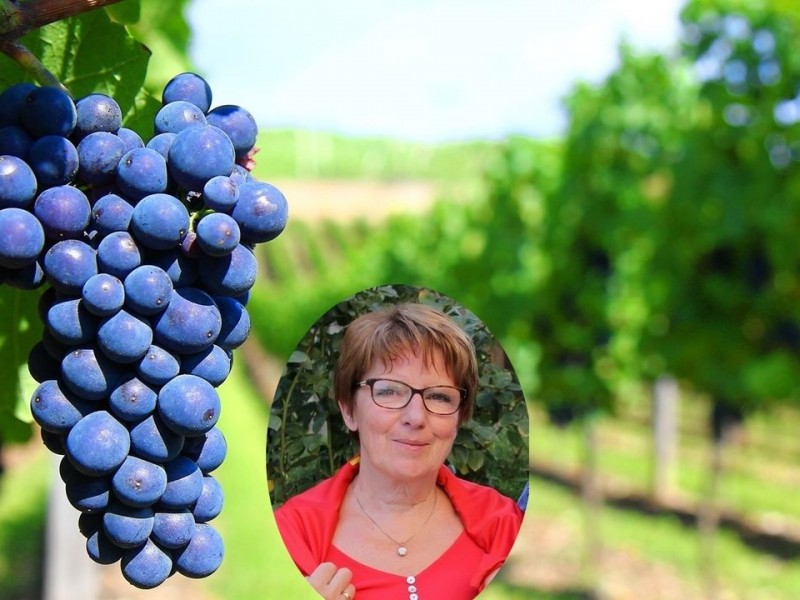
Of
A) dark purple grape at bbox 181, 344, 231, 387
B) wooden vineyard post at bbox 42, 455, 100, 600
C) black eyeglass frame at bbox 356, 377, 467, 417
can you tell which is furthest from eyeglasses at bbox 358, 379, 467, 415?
wooden vineyard post at bbox 42, 455, 100, 600

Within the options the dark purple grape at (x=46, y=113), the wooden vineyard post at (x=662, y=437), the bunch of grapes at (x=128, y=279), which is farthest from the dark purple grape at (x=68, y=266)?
the wooden vineyard post at (x=662, y=437)

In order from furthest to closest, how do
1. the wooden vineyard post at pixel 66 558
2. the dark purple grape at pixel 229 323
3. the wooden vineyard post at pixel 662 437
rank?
1. the wooden vineyard post at pixel 662 437
2. the wooden vineyard post at pixel 66 558
3. the dark purple grape at pixel 229 323

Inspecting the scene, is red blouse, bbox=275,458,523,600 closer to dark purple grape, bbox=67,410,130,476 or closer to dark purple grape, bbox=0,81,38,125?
dark purple grape, bbox=67,410,130,476

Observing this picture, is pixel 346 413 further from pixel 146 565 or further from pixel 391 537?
pixel 146 565

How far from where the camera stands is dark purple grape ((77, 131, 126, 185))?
2.85ft

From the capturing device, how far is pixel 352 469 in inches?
35.0

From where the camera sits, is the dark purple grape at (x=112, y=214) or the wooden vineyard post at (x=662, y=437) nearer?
the dark purple grape at (x=112, y=214)

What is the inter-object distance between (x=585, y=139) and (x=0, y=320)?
742cm

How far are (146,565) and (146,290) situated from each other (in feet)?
0.83

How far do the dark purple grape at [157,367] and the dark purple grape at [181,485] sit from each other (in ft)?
0.30

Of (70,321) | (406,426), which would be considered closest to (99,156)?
(70,321)

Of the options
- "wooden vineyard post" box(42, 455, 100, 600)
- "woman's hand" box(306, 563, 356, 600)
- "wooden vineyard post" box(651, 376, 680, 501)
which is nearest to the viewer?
"woman's hand" box(306, 563, 356, 600)

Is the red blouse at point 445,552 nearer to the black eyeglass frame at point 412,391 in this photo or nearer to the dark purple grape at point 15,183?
the black eyeglass frame at point 412,391

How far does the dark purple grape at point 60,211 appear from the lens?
Answer: 85 cm
